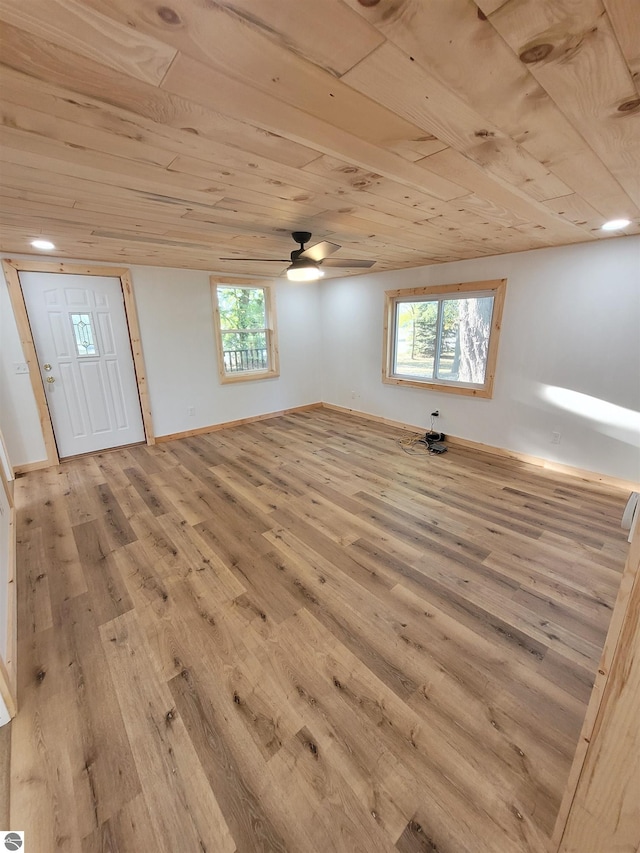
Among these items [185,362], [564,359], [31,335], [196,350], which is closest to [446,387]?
[564,359]

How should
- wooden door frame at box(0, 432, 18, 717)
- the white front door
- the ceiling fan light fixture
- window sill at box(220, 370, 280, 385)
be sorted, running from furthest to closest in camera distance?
window sill at box(220, 370, 280, 385) < the white front door < the ceiling fan light fixture < wooden door frame at box(0, 432, 18, 717)

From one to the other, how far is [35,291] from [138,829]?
15.1ft

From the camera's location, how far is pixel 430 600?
2.02 m

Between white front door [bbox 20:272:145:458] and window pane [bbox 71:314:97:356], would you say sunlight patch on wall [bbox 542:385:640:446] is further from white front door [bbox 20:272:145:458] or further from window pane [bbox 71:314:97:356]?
window pane [bbox 71:314:97:356]

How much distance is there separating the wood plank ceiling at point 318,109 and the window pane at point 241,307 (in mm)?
2868

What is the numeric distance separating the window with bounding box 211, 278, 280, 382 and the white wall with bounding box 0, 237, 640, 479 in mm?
158

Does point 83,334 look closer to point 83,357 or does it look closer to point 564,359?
point 83,357

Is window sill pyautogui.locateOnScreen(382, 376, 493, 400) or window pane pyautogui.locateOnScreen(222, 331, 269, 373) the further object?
window pane pyautogui.locateOnScreen(222, 331, 269, 373)

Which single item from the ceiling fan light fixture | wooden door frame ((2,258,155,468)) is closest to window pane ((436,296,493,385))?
the ceiling fan light fixture

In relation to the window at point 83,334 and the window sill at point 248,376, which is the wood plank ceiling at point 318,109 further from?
the window sill at point 248,376

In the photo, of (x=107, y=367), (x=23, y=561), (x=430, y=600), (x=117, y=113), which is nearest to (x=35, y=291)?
(x=107, y=367)

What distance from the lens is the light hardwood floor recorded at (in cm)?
114

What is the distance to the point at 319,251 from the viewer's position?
255cm

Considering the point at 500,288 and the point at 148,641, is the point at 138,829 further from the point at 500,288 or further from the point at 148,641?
the point at 500,288
